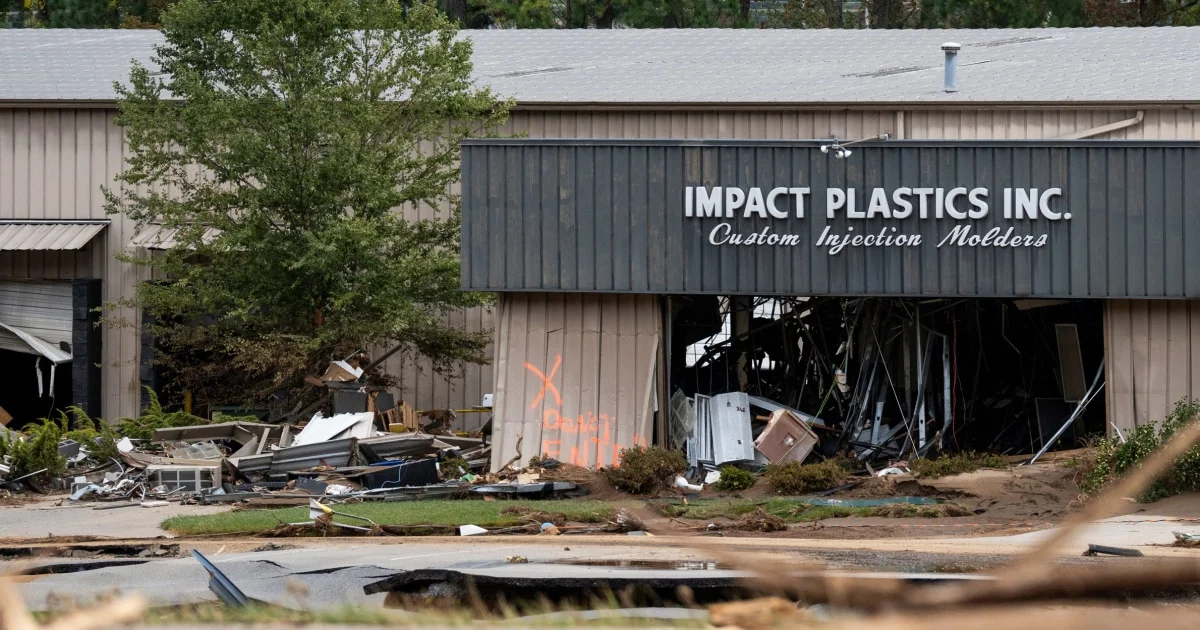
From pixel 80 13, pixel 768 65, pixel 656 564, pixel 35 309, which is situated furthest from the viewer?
pixel 80 13

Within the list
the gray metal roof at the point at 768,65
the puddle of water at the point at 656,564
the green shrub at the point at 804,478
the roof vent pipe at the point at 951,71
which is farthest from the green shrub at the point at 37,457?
the roof vent pipe at the point at 951,71

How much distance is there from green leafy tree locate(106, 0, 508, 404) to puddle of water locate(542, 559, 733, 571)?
38.2 feet

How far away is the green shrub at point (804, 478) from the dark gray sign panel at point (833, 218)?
9.50 feet

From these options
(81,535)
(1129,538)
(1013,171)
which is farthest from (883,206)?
(81,535)

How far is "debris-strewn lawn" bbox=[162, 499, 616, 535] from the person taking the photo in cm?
1394

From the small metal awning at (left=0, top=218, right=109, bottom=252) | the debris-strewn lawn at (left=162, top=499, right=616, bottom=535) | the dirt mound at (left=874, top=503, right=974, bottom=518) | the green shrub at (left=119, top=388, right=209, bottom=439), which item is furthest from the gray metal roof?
the debris-strewn lawn at (left=162, top=499, right=616, bottom=535)

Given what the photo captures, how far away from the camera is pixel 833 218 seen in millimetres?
18797

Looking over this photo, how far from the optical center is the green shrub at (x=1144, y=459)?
1429cm

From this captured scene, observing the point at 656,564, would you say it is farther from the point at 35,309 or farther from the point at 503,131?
the point at 35,309

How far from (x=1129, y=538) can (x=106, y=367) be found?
2021cm

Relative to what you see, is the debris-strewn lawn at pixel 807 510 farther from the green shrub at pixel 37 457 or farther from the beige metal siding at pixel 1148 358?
the green shrub at pixel 37 457

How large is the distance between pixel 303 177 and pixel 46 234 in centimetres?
698

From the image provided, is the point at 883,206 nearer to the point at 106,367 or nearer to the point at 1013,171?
the point at 1013,171

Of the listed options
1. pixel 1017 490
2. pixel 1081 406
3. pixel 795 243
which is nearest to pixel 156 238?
pixel 795 243
